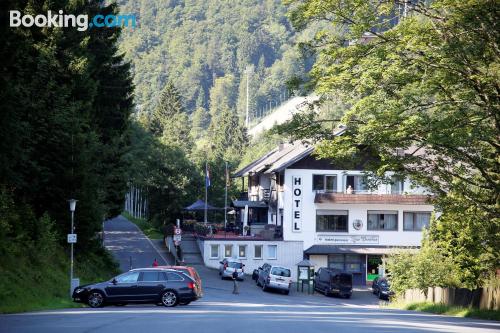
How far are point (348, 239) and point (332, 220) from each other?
206cm

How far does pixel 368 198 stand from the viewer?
67812 mm

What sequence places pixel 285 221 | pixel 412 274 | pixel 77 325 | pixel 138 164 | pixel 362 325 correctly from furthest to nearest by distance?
pixel 138 164 → pixel 285 221 → pixel 412 274 → pixel 362 325 → pixel 77 325

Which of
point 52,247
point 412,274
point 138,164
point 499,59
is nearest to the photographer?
point 499,59

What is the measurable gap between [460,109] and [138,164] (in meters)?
73.7

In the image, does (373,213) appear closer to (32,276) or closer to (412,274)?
(412,274)

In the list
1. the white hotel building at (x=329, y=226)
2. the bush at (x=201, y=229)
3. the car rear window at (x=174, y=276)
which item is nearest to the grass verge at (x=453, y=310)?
the car rear window at (x=174, y=276)

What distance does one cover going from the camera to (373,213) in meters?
68.8

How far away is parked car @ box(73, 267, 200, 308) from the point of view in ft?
98.9

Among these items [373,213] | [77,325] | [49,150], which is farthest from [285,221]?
[77,325]

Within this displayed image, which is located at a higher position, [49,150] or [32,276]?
[49,150]

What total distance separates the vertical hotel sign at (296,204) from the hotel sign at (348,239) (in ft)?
6.48

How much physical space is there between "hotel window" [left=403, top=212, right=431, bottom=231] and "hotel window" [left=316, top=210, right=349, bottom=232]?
17.1 ft

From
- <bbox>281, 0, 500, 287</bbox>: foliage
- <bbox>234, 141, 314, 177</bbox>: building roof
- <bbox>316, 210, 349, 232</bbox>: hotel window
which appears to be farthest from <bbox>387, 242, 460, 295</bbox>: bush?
<bbox>316, 210, 349, 232</bbox>: hotel window

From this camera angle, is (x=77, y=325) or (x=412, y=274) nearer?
(x=77, y=325)
